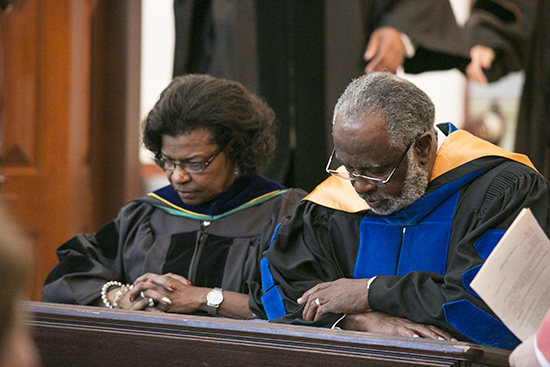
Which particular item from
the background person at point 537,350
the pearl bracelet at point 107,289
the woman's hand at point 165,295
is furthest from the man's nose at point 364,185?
the pearl bracelet at point 107,289

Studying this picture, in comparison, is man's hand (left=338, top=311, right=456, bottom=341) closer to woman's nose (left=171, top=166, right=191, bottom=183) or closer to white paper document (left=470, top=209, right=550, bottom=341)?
white paper document (left=470, top=209, right=550, bottom=341)

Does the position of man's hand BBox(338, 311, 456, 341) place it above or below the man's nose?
below

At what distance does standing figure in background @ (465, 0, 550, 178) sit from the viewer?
4.89 m

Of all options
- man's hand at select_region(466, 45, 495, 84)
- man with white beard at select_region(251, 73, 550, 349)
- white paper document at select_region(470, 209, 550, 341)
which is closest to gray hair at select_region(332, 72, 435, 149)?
man with white beard at select_region(251, 73, 550, 349)

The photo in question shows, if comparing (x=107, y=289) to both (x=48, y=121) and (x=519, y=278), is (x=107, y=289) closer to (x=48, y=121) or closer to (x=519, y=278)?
(x=519, y=278)

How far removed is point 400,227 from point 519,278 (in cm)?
91

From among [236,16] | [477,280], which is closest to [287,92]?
[236,16]

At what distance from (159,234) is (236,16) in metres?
A: 2.04

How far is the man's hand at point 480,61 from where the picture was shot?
4773mm

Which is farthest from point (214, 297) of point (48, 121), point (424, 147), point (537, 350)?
point (48, 121)

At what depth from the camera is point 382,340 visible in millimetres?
2059

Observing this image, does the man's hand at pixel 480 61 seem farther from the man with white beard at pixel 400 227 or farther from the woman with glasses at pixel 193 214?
the man with white beard at pixel 400 227

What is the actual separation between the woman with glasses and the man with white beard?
422 mm

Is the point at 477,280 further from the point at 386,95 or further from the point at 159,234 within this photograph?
the point at 159,234
